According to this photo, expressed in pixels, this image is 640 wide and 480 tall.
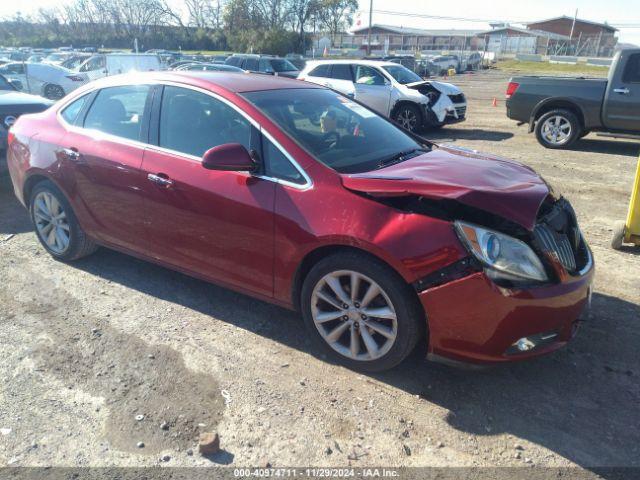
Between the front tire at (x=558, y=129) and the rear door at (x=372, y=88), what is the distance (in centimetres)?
357

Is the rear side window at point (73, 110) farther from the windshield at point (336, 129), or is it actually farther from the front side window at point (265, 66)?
the front side window at point (265, 66)

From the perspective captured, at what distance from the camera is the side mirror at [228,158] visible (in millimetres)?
3181

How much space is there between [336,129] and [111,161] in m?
1.76

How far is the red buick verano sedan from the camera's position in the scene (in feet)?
9.05

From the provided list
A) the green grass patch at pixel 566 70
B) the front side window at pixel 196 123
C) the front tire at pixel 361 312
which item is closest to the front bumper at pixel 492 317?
the front tire at pixel 361 312

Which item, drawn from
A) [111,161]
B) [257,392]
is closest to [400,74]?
[111,161]

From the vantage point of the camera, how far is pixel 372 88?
1270cm

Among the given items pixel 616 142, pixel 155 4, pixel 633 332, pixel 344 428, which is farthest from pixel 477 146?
pixel 155 4

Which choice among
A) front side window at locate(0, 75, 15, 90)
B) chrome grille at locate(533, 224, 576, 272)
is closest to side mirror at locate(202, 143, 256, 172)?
chrome grille at locate(533, 224, 576, 272)

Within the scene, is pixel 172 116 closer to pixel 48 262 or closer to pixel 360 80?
pixel 48 262

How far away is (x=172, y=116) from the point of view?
151 inches

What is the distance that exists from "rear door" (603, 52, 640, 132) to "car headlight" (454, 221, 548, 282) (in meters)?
8.49

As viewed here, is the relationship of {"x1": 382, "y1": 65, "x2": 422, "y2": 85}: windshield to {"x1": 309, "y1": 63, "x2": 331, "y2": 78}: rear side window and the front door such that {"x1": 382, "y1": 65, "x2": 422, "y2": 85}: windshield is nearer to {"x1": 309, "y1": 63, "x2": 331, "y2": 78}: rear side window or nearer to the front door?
{"x1": 309, "y1": 63, "x2": 331, "y2": 78}: rear side window

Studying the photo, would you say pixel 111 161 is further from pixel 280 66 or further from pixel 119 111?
pixel 280 66
